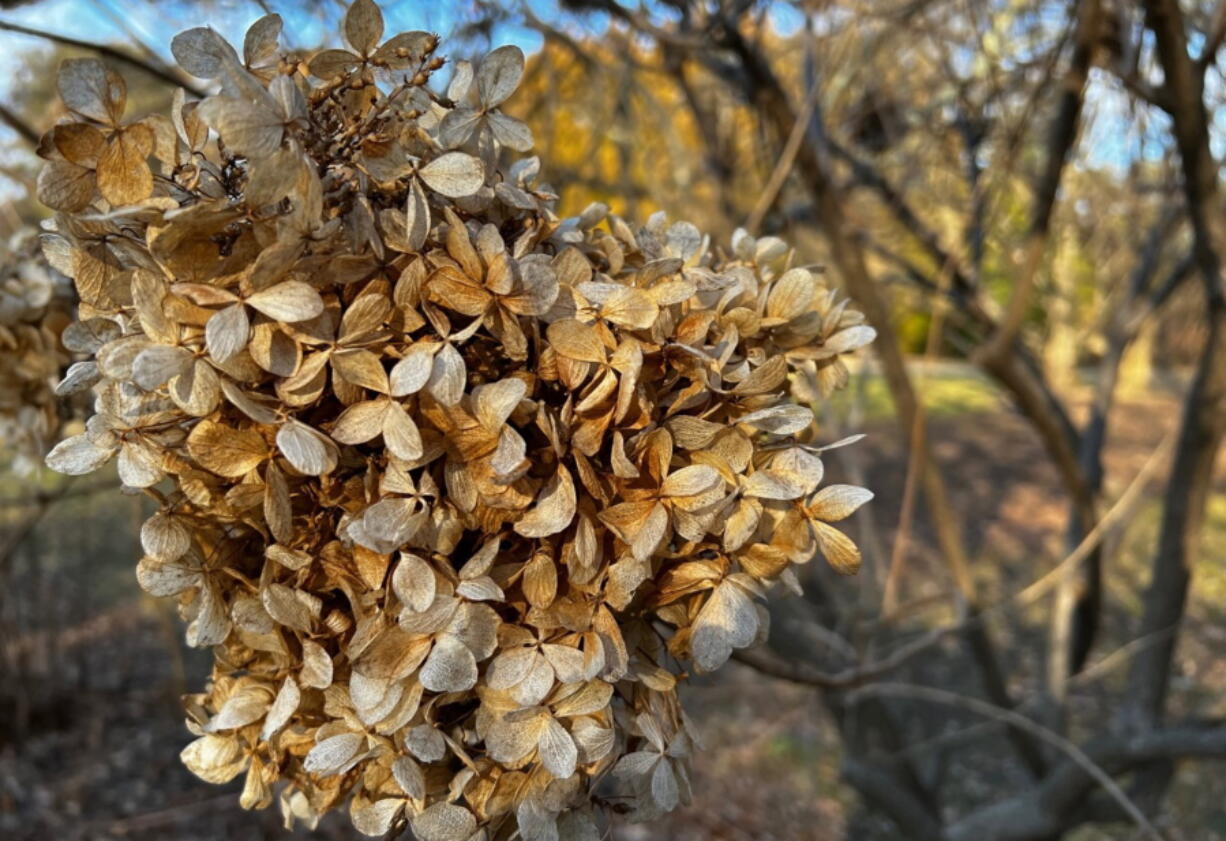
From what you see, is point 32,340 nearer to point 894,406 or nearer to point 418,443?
point 418,443

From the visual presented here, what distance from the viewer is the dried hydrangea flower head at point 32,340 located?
0.75 m

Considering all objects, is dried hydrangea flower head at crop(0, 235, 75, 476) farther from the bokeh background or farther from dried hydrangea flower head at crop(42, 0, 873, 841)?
dried hydrangea flower head at crop(42, 0, 873, 841)

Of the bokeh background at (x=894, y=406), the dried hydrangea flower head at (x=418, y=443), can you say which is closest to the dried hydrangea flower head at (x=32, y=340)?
the bokeh background at (x=894, y=406)

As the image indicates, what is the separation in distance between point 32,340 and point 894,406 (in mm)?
2472

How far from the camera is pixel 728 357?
0.51m

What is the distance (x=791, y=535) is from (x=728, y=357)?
11 cm

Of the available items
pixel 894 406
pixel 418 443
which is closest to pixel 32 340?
pixel 418 443

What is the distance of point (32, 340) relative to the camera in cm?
76

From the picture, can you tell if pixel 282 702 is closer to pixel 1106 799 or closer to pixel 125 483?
pixel 125 483

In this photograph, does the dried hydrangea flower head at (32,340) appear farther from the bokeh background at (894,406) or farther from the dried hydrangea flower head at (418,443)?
the dried hydrangea flower head at (418,443)

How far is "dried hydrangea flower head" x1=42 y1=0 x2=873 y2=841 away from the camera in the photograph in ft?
1.40

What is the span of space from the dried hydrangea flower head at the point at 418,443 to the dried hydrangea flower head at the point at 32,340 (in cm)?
31

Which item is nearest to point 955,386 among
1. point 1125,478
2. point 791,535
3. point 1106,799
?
point 1125,478

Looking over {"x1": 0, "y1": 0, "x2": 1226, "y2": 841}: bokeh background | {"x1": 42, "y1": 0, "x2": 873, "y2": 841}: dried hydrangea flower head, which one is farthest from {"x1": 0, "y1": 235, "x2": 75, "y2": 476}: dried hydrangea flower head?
{"x1": 42, "y1": 0, "x2": 873, "y2": 841}: dried hydrangea flower head
